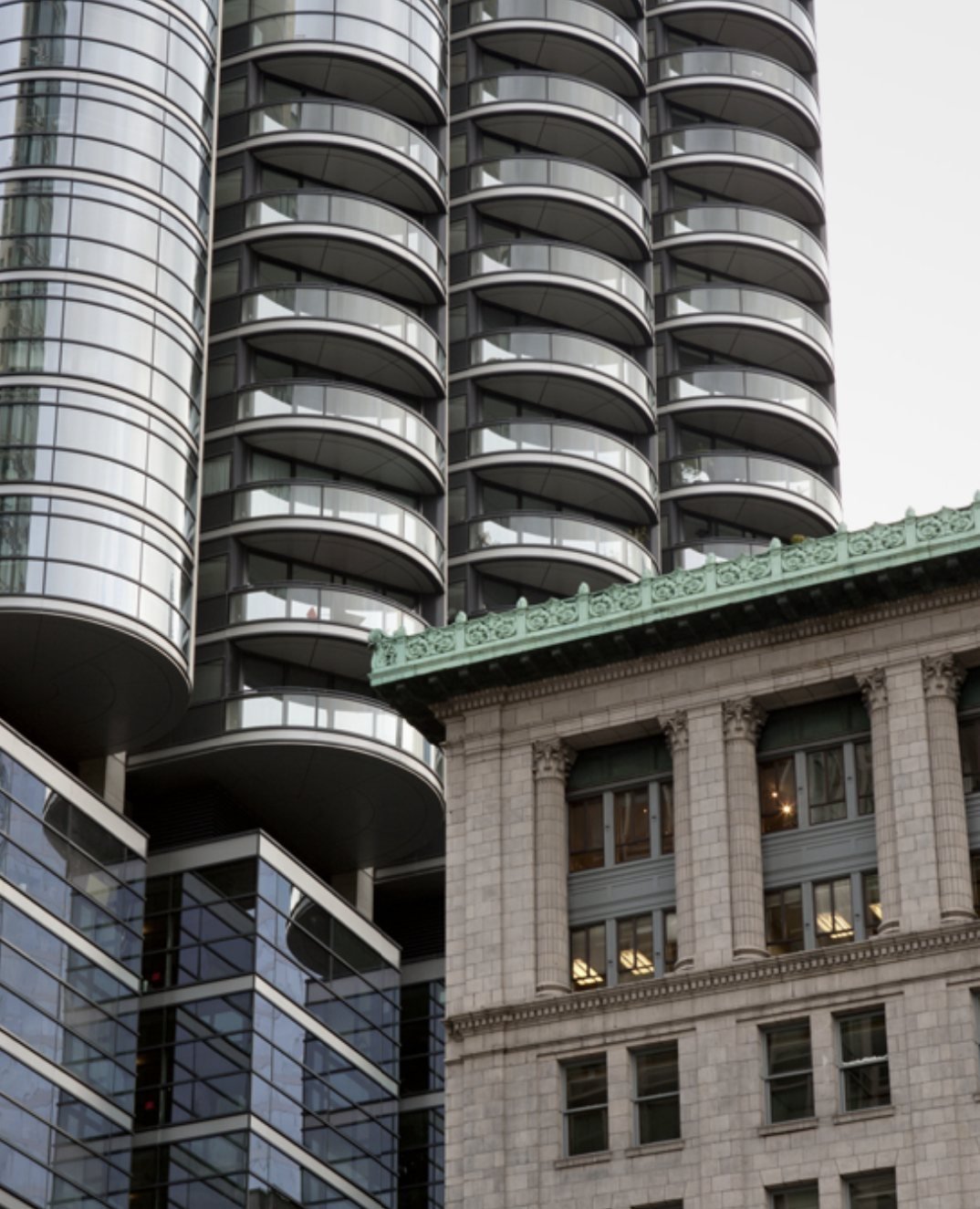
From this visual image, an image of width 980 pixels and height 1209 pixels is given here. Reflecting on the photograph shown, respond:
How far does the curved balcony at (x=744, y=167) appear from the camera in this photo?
12244 cm

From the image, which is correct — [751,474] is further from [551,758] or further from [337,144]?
[551,758]

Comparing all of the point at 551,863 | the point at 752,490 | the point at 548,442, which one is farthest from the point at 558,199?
the point at 551,863

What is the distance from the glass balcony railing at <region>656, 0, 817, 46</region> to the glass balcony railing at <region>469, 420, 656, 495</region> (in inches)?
1148

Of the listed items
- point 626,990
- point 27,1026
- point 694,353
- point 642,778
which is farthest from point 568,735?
point 694,353

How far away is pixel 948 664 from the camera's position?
54.8 meters

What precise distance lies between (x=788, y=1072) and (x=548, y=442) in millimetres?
57631

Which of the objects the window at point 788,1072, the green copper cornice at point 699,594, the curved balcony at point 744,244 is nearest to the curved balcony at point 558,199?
the curved balcony at point 744,244

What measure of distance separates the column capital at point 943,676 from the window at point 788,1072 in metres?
7.41

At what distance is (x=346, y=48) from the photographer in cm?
10212

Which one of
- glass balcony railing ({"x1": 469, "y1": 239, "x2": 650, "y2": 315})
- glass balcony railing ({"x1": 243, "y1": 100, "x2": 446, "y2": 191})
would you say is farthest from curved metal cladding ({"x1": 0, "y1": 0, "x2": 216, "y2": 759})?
glass balcony railing ({"x1": 469, "y1": 239, "x2": 650, "y2": 315})

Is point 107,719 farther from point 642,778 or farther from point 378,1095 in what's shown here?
point 642,778

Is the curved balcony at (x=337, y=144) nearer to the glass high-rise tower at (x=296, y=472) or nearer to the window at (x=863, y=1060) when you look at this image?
the glass high-rise tower at (x=296, y=472)

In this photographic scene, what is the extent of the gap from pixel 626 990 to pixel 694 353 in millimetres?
70252

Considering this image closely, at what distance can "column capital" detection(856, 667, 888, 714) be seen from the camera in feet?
181
